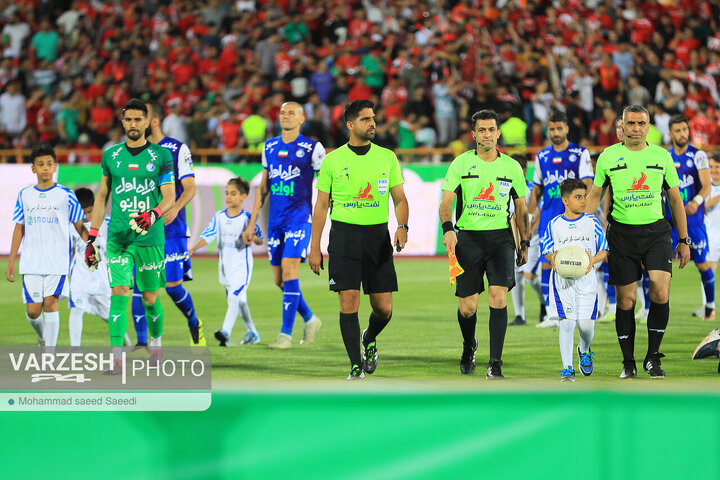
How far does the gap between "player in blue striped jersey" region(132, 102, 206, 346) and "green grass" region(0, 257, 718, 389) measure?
2.00 ft

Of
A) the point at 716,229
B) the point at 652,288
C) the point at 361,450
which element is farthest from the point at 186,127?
the point at 361,450

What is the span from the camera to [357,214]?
845 cm

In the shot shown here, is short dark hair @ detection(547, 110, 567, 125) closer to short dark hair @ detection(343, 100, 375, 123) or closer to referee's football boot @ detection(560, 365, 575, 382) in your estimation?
short dark hair @ detection(343, 100, 375, 123)

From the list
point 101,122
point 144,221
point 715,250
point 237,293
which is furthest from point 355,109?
point 101,122

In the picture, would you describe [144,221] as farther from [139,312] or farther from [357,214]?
[139,312]

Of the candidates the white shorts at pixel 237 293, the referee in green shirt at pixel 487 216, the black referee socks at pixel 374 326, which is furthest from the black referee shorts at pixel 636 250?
the white shorts at pixel 237 293

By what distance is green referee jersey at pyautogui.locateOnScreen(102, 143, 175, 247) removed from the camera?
8859 millimetres

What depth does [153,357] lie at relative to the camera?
926cm

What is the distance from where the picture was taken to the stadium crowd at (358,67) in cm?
2297

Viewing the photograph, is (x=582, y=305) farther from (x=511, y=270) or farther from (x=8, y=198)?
(x=8, y=198)

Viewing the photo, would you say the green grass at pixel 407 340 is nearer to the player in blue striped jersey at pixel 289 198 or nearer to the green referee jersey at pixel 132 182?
the player in blue striped jersey at pixel 289 198

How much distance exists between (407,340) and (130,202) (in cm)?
396

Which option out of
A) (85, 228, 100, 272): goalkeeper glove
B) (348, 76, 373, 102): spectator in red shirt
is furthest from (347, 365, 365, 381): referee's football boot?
(348, 76, 373, 102): spectator in red shirt

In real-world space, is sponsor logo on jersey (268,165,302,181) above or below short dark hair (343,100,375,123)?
below
